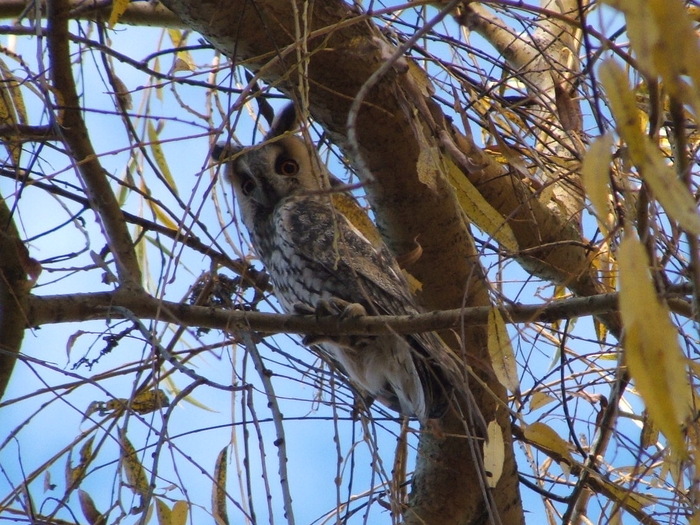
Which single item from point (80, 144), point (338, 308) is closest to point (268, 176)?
point (338, 308)

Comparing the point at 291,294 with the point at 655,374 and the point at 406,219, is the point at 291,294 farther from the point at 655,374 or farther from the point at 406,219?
the point at 655,374

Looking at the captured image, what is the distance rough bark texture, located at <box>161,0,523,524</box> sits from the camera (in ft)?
4.47

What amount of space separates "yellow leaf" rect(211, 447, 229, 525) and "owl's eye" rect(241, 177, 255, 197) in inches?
41.7

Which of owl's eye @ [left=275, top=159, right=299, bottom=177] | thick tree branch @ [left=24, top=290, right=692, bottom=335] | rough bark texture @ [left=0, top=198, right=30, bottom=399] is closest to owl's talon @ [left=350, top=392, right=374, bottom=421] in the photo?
thick tree branch @ [left=24, top=290, right=692, bottom=335]

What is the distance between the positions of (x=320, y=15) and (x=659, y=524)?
3.69ft

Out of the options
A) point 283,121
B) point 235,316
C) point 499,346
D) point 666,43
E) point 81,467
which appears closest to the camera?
point 666,43

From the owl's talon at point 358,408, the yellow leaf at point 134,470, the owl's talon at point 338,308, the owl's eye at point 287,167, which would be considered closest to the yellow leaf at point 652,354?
the owl's talon at point 358,408

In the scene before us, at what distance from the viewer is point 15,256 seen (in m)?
1.25

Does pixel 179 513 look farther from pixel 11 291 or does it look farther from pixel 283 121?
pixel 283 121

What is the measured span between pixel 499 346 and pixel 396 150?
1.88 ft

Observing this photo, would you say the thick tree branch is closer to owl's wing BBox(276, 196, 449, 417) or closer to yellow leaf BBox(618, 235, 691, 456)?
owl's wing BBox(276, 196, 449, 417)

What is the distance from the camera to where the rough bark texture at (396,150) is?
4.47ft

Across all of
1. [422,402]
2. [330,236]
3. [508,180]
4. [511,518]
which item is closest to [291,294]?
[330,236]

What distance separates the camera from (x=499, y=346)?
104cm
